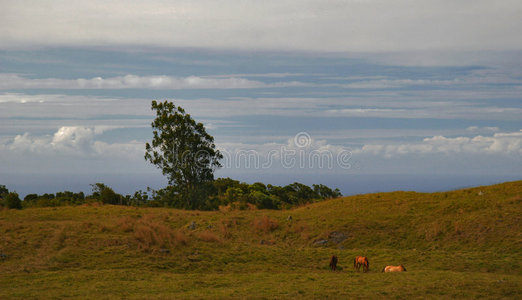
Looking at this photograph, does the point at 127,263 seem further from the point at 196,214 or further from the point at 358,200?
the point at 358,200

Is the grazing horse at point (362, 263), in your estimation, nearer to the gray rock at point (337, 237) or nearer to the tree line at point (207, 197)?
the gray rock at point (337, 237)

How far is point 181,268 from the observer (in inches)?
1152

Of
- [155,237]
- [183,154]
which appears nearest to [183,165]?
[183,154]

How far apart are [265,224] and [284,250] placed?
30.2 feet

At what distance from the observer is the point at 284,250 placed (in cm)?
3544

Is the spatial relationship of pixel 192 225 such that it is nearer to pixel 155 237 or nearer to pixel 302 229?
pixel 302 229

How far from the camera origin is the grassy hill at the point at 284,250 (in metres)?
22.6

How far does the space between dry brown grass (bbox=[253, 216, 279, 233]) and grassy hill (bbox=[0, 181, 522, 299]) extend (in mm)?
103

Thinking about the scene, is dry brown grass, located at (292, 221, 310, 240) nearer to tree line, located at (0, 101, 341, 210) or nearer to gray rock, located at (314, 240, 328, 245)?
gray rock, located at (314, 240, 328, 245)

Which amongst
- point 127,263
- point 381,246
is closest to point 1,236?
point 127,263

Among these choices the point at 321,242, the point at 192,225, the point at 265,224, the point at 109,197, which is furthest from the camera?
the point at 109,197

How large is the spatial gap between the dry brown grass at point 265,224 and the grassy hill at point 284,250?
4.1 inches

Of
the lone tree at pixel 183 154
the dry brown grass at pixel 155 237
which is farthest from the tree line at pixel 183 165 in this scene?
the dry brown grass at pixel 155 237

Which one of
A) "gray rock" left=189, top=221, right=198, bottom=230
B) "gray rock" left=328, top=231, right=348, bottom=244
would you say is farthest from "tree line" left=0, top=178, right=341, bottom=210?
"gray rock" left=328, top=231, right=348, bottom=244
